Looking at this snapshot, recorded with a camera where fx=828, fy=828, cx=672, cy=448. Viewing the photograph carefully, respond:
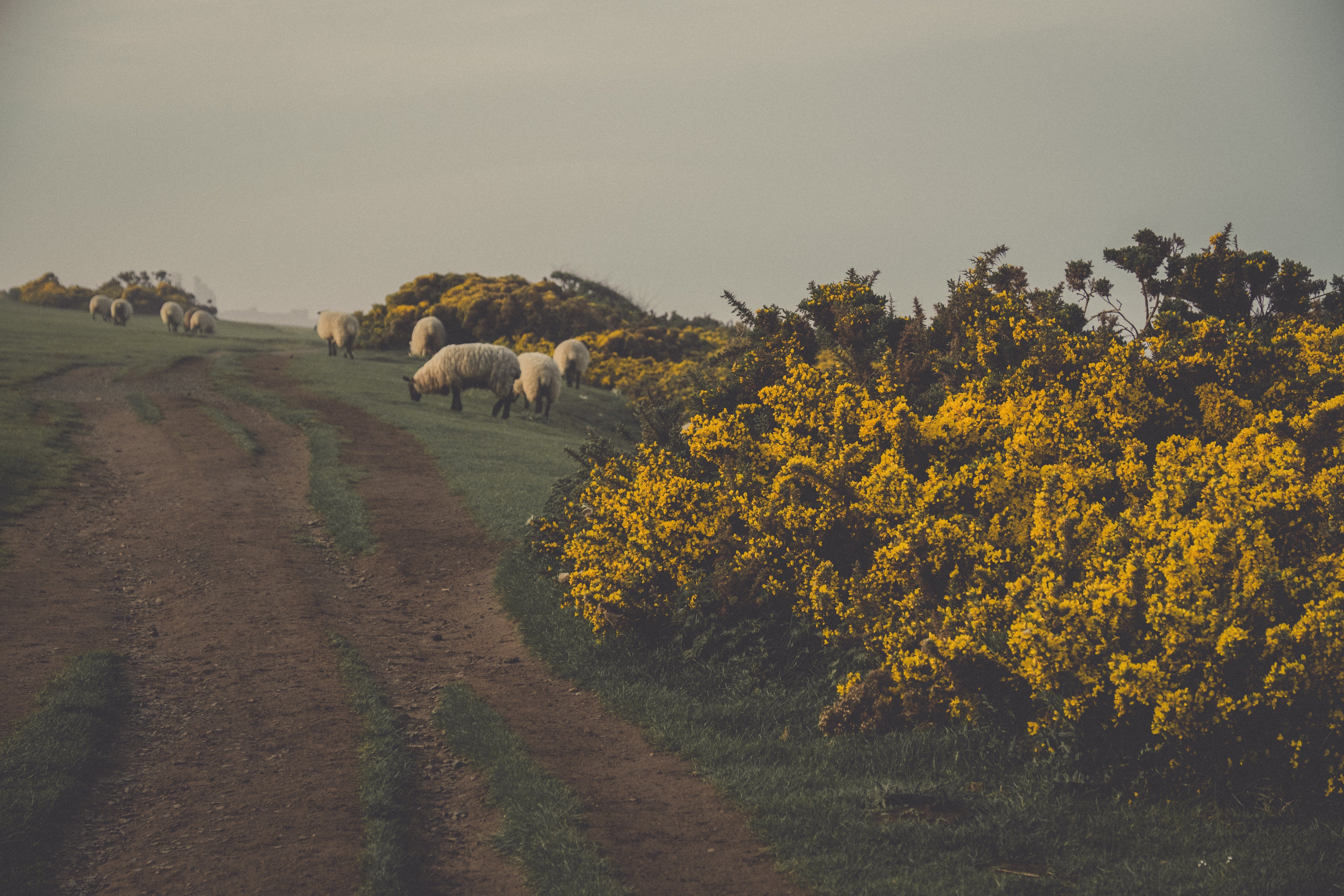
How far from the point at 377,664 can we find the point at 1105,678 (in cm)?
721

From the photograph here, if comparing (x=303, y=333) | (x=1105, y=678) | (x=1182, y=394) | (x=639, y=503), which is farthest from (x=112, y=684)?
(x=303, y=333)

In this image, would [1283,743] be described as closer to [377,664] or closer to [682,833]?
[682,833]

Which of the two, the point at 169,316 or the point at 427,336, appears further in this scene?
the point at 169,316

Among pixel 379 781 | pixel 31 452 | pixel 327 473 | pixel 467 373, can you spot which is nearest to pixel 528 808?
pixel 379 781

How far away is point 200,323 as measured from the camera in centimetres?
5331

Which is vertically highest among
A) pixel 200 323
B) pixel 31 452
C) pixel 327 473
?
pixel 200 323

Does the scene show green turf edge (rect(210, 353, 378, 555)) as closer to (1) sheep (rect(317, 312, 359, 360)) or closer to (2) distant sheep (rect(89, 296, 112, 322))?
(1) sheep (rect(317, 312, 359, 360))

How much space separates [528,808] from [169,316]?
2316 inches

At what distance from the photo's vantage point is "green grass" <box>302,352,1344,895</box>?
16.9 feet

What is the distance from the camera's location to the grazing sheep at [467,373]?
28.0 m

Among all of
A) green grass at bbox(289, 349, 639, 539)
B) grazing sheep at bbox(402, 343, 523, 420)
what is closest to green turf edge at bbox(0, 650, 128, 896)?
green grass at bbox(289, 349, 639, 539)

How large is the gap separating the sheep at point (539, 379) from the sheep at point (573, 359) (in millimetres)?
7591

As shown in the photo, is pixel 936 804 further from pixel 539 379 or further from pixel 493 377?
pixel 539 379

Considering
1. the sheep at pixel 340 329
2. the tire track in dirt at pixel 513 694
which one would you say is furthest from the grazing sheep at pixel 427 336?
the tire track in dirt at pixel 513 694
